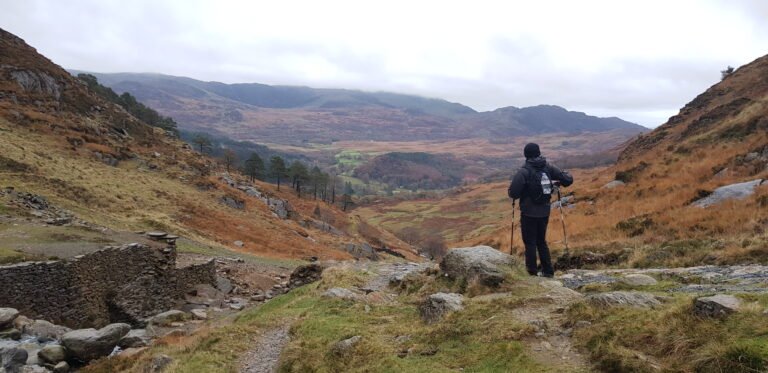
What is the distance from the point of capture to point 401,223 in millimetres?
145500

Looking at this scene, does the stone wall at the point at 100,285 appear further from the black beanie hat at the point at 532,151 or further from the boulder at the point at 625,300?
the boulder at the point at 625,300

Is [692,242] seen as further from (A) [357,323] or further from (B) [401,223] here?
(B) [401,223]

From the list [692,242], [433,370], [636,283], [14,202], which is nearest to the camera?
[433,370]

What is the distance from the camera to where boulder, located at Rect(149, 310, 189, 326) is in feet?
60.7

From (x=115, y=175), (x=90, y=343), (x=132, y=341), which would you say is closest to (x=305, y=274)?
(x=132, y=341)

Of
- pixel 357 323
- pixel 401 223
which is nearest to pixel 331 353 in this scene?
pixel 357 323

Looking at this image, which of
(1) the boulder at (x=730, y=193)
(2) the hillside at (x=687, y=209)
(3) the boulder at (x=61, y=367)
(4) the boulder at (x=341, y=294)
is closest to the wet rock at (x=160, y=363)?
(3) the boulder at (x=61, y=367)

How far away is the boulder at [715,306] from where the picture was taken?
7.06 metres

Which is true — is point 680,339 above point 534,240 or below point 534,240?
above

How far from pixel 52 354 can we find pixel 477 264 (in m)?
11.6

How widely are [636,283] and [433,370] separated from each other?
6.19 m

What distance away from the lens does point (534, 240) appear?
44.9 ft

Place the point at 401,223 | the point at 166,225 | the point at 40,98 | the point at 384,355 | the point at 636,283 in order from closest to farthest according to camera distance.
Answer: the point at 384,355 < the point at 636,283 < the point at 166,225 < the point at 40,98 < the point at 401,223

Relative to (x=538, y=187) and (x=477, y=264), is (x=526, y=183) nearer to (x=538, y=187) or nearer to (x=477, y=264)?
(x=538, y=187)
